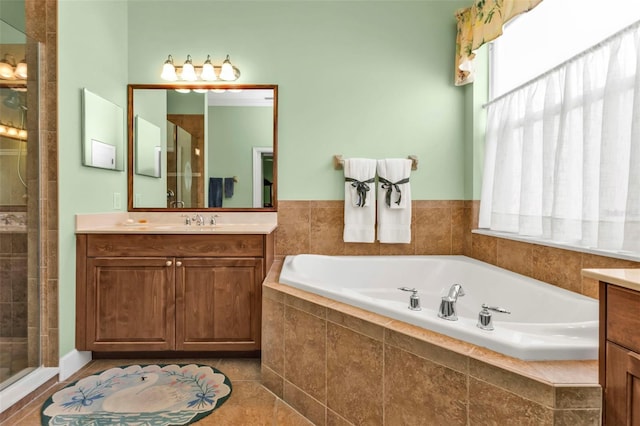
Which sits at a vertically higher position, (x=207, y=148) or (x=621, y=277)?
(x=207, y=148)

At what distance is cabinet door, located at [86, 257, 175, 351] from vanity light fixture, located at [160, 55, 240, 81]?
4.61 ft

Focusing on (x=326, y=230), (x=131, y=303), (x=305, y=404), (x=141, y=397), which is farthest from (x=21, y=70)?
(x=305, y=404)

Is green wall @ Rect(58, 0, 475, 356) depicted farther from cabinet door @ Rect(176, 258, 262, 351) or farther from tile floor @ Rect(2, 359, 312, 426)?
tile floor @ Rect(2, 359, 312, 426)

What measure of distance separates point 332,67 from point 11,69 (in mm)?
1937

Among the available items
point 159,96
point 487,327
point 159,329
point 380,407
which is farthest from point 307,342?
point 159,96

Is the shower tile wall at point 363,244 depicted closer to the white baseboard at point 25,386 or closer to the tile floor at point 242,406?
the tile floor at point 242,406

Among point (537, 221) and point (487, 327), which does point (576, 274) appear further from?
point (487, 327)

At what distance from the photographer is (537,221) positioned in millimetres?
1896

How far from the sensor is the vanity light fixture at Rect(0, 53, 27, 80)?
1714mm

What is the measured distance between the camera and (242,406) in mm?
1656

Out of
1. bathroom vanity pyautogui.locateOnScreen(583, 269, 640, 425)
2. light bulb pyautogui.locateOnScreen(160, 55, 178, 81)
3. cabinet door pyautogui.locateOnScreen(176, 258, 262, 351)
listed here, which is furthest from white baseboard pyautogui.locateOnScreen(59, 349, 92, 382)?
bathroom vanity pyautogui.locateOnScreen(583, 269, 640, 425)

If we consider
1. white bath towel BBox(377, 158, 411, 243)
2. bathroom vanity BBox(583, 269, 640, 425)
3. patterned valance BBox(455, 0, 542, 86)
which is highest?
patterned valance BBox(455, 0, 542, 86)

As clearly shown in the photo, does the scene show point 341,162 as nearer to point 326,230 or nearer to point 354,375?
point 326,230

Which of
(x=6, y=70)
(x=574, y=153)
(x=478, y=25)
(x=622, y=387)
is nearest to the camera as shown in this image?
(x=622, y=387)
